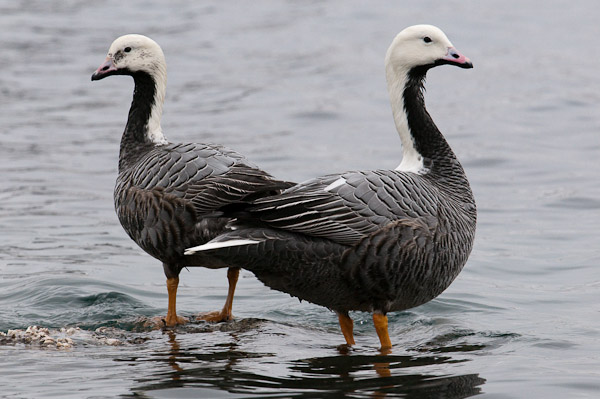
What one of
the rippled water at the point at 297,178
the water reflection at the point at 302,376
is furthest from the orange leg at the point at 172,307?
the water reflection at the point at 302,376

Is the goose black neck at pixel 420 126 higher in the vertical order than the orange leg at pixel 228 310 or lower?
higher

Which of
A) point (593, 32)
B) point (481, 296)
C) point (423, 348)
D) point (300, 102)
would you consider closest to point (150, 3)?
point (300, 102)

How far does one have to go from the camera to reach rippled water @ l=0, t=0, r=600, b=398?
25.4ft

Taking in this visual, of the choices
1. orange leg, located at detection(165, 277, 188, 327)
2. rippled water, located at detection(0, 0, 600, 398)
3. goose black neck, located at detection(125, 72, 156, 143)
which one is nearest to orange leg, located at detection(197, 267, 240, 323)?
rippled water, located at detection(0, 0, 600, 398)

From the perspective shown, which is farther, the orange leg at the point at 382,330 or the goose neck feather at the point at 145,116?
the goose neck feather at the point at 145,116

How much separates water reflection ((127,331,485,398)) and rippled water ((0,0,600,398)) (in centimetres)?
3

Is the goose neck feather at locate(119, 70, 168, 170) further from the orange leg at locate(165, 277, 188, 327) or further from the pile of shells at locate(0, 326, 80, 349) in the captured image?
the pile of shells at locate(0, 326, 80, 349)

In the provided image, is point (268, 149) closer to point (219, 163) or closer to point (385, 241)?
point (219, 163)

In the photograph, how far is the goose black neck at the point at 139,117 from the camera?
1005cm

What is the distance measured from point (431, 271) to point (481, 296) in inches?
119

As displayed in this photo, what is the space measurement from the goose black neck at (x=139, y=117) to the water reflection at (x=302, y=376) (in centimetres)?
244

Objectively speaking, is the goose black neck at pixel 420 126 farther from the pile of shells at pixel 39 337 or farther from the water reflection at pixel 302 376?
the pile of shells at pixel 39 337

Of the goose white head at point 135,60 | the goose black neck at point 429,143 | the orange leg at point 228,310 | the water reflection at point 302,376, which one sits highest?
the goose white head at point 135,60

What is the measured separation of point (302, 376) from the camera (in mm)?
7480
